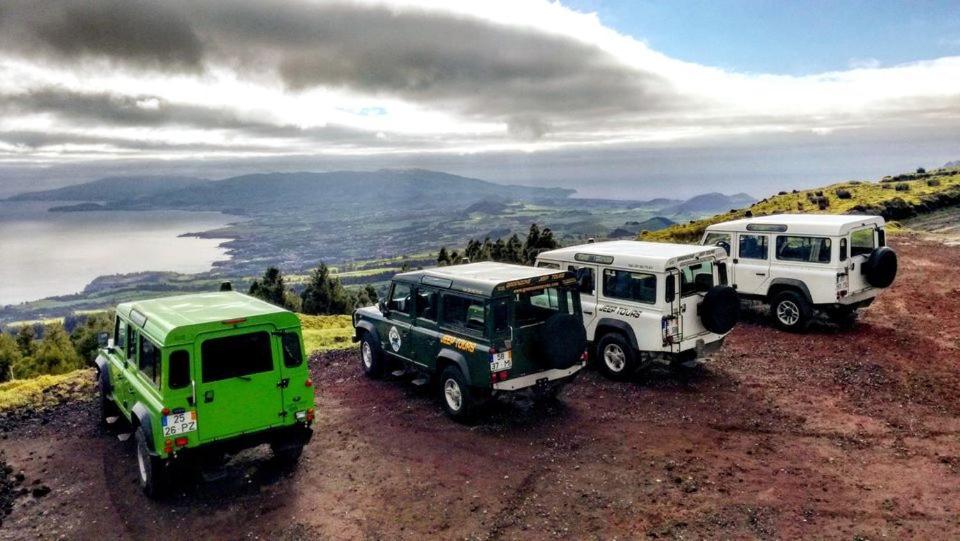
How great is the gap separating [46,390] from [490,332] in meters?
11.3

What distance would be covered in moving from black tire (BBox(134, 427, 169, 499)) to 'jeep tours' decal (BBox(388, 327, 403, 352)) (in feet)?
16.6

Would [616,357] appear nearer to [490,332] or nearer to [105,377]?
[490,332]

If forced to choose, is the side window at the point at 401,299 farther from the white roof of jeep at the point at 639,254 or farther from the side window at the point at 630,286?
the side window at the point at 630,286

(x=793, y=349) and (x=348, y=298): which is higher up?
(x=793, y=349)

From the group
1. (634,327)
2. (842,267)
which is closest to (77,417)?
(634,327)

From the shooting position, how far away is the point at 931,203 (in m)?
37.6

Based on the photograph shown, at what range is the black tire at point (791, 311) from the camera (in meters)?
14.7

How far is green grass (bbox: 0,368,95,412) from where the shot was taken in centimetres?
1287

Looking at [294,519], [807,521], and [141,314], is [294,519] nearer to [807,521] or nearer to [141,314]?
[141,314]

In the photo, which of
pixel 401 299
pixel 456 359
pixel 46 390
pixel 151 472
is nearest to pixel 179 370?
pixel 151 472

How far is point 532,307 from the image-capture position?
34.1ft

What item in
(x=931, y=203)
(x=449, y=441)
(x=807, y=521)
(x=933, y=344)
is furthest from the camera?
(x=931, y=203)

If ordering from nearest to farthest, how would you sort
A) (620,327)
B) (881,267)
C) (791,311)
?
1. (620,327)
2. (881,267)
3. (791,311)

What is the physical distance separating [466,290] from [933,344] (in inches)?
452
